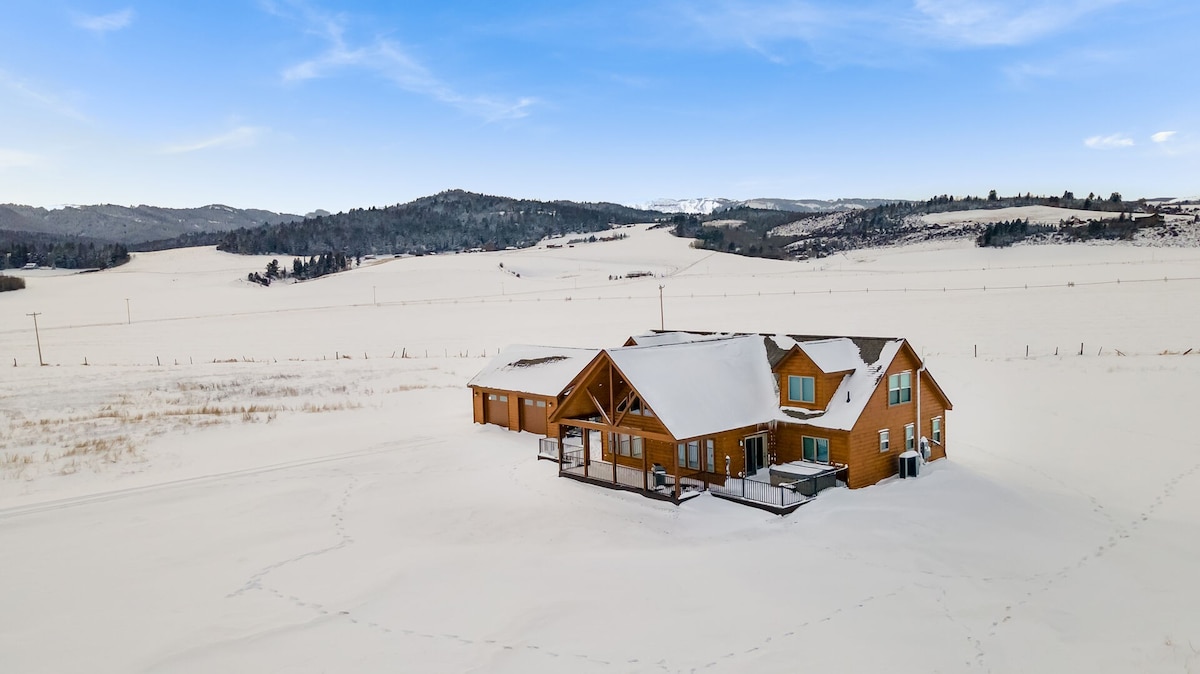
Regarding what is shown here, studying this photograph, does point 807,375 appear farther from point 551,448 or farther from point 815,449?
point 551,448

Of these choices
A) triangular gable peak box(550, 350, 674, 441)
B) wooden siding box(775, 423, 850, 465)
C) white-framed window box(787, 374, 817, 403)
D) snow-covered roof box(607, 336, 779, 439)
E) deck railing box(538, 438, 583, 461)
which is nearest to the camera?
snow-covered roof box(607, 336, 779, 439)

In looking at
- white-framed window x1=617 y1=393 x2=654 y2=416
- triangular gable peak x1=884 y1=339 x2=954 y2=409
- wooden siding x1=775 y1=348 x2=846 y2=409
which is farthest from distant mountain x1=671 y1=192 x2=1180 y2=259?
white-framed window x1=617 y1=393 x2=654 y2=416

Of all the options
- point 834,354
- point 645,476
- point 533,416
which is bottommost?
point 645,476

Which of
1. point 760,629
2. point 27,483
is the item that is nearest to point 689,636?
point 760,629

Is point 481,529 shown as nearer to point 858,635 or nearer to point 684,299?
point 858,635

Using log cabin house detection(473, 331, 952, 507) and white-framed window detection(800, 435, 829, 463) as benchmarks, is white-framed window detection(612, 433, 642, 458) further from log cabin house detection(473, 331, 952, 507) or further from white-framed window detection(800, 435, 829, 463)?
white-framed window detection(800, 435, 829, 463)

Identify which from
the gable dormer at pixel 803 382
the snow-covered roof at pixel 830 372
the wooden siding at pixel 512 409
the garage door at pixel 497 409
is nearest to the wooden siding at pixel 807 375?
the gable dormer at pixel 803 382

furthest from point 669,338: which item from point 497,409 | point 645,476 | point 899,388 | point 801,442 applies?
Result: point 899,388
